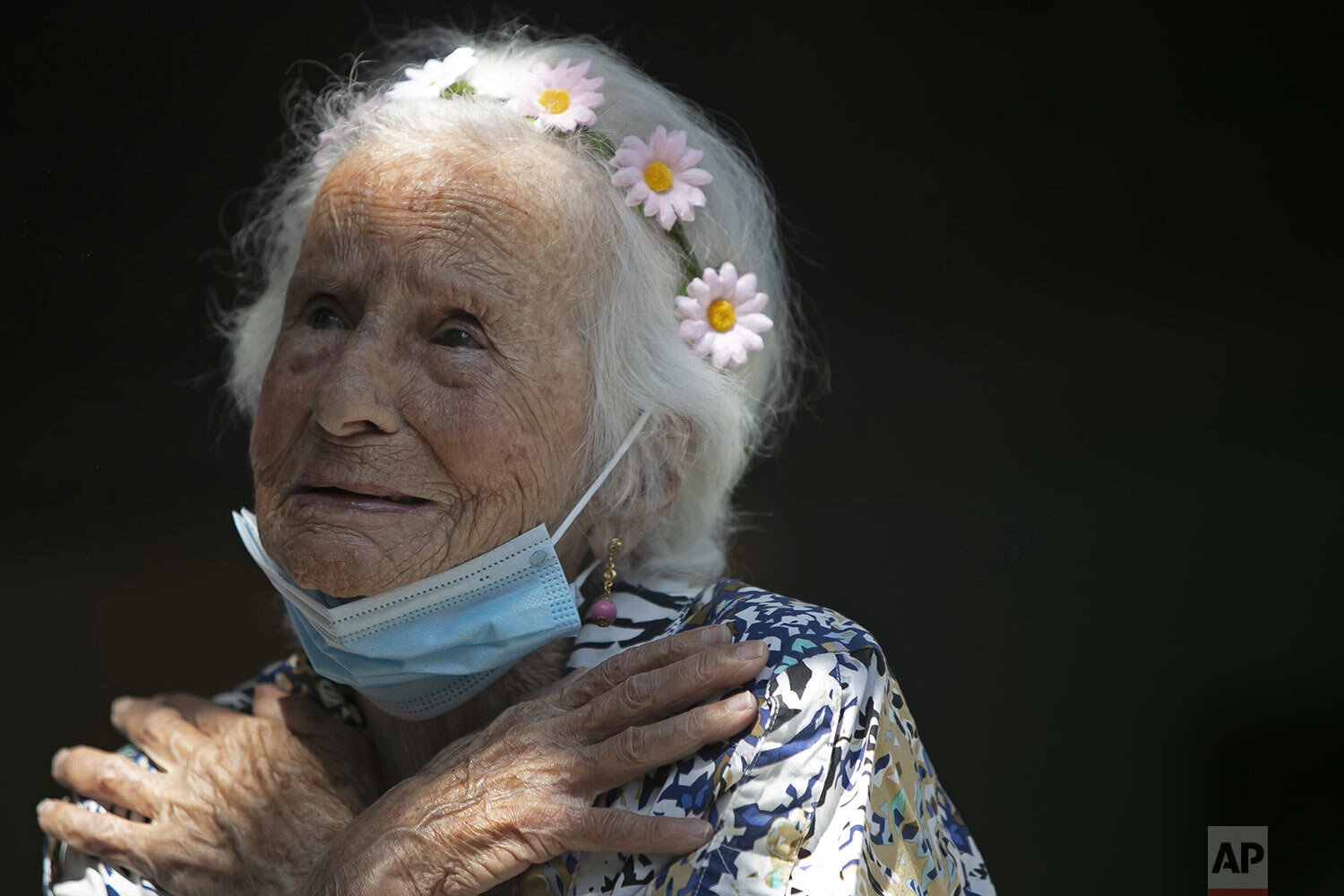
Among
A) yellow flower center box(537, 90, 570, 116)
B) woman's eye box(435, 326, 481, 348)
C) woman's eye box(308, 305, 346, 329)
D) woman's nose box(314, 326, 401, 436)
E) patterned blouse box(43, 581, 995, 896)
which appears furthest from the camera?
yellow flower center box(537, 90, 570, 116)

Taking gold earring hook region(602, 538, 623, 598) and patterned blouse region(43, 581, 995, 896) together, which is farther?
gold earring hook region(602, 538, 623, 598)

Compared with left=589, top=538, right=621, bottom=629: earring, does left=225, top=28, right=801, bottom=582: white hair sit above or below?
above

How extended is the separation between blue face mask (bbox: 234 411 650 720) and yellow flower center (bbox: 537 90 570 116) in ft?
2.28

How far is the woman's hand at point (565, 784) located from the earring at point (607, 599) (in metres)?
0.30

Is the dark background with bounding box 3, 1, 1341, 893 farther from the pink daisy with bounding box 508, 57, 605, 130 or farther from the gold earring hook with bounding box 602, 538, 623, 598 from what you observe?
the gold earring hook with bounding box 602, 538, 623, 598

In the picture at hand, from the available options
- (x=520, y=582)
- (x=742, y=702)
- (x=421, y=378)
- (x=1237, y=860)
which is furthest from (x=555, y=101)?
(x=1237, y=860)

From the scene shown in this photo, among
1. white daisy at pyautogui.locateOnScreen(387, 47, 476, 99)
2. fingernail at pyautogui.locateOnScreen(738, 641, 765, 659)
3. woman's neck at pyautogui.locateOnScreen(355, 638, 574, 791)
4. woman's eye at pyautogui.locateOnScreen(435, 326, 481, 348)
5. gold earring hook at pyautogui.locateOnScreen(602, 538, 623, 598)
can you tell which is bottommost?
woman's neck at pyautogui.locateOnScreen(355, 638, 574, 791)

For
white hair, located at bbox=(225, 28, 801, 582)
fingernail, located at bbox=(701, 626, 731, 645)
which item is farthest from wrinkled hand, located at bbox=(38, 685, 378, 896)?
fingernail, located at bbox=(701, 626, 731, 645)

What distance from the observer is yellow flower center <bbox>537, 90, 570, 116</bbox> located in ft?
7.66

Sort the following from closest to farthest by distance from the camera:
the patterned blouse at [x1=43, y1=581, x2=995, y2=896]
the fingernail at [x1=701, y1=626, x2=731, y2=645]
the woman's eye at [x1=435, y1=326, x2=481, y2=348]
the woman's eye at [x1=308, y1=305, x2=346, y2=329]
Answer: the patterned blouse at [x1=43, y1=581, x2=995, y2=896], the fingernail at [x1=701, y1=626, x2=731, y2=645], the woman's eye at [x1=435, y1=326, x2=481, y2=348], the woman's eye at [x1=308, y1=305, x2=346, y2=329]

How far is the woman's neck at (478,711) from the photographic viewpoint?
227 cm

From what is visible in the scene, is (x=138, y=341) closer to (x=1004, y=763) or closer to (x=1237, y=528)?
(x=1004, y=763)

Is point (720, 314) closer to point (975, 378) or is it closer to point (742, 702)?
point (742, 702)

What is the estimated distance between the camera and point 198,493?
12.3 feet
